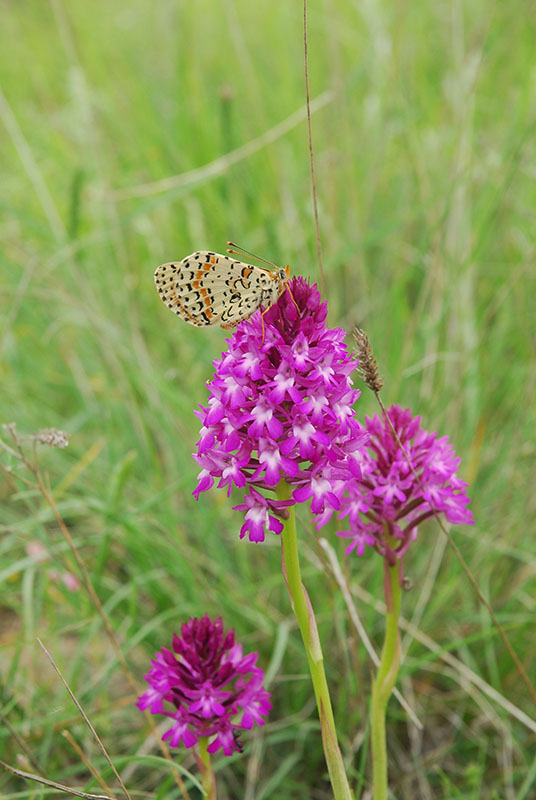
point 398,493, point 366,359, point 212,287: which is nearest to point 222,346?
point 212,287

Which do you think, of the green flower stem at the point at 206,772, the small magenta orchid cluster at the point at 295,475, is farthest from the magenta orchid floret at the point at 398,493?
the green flower stem at the point at 206,772

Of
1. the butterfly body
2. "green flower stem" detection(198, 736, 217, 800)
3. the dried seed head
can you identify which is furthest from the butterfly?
"green flower stem" detection(198, 736, 217, 800)

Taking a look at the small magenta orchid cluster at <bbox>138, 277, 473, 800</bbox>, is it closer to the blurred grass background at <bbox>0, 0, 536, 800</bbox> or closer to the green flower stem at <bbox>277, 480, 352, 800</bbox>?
the green flower stem at <bbox>277, 480, 352, 800</bbox>

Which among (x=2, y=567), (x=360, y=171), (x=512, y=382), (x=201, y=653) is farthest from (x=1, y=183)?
(x=201, y=653)

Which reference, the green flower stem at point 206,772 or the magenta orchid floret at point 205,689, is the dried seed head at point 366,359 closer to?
the magenta orchid floret at point 205,689

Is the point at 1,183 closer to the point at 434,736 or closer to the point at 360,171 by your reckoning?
the point at 360,171

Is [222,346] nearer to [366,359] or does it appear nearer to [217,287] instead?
[217,287]
